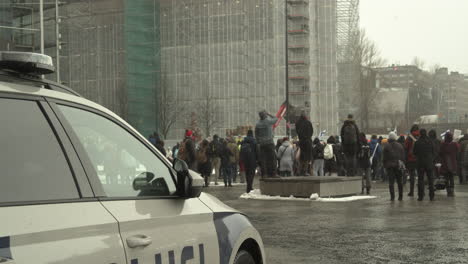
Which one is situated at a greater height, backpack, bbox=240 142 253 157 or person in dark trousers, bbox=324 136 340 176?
backpack, bbox=240 142 253 157

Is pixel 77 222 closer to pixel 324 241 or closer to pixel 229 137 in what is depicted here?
pixel 324 241

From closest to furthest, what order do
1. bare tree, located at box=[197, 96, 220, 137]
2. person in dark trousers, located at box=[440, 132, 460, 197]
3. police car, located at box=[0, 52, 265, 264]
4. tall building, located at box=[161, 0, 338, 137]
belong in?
police car, located at box=[0, 52, 265, 264]
person in dark trousers, located at box=[440, 132, 460, 197]
bare tree, located at box=[197, 96, 220, 137]
tall building, located at box=[161, 0, 338, 137]

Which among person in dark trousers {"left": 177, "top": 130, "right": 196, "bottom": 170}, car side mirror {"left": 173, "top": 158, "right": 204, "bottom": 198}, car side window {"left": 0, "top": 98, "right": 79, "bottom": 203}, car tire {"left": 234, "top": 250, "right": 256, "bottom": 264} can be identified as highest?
car side window {"left": 0, "top": 98, "right": 79, "bottom": 203}

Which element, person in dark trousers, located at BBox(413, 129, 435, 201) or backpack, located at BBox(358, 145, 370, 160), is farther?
backpack, located at BBox(358, 145, 370, 160)

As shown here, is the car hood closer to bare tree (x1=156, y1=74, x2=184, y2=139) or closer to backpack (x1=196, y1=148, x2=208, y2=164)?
backpack (x1=196, y1=148, x2=208, y2=164)

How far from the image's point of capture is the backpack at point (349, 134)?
20.4 metres

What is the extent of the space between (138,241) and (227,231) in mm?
1165

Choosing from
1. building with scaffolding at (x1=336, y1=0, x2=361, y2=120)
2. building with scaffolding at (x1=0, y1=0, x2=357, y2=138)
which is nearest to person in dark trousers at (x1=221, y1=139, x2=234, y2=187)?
building with scaffolding at (x1=0, y1=0, x2=357, y2=138)

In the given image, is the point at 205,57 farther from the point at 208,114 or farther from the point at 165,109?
the point at 165,109

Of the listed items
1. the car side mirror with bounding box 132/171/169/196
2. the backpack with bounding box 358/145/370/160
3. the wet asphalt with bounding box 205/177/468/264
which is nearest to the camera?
the car side mirror with bounding box 132/171/169/196

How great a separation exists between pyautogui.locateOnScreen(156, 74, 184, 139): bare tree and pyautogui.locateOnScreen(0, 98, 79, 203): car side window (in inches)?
2662

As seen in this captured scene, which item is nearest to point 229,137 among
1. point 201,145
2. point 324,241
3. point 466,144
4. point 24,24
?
point 201,145

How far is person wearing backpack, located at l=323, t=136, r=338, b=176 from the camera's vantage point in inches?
1145

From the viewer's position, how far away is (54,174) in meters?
3.17
